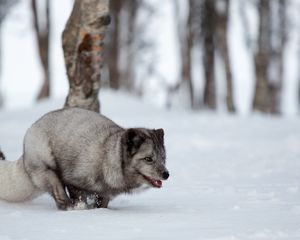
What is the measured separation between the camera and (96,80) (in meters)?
10.8

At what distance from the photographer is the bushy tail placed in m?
7.24

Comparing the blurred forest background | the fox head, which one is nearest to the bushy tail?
the fox head

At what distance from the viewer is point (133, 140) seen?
6762 mm

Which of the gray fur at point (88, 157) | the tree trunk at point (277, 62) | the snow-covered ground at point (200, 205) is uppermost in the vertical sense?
the gray fur at point (88, 157)

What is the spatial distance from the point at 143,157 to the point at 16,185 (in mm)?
1443

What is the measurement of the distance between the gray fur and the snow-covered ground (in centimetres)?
26

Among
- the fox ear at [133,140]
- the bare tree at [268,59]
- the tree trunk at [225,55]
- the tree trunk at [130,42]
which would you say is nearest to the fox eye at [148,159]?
the fox ear at [133,140]

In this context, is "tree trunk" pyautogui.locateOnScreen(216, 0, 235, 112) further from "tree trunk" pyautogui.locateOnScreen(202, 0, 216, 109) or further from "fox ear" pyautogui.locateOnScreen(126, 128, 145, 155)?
"fox ear" pyautogui.locateOnScreen(126, 128, 145, 155)

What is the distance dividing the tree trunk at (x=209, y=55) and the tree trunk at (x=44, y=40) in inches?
294

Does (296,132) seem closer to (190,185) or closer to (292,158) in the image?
(292,158)

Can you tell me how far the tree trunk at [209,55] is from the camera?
30.4m

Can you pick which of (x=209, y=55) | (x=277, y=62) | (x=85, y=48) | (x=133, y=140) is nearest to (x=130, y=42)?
(x=209, y=55)

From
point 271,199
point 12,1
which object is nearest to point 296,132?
point 271,199

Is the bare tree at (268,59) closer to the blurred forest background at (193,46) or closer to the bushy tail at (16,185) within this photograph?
the blurred forest background at (193,46)
